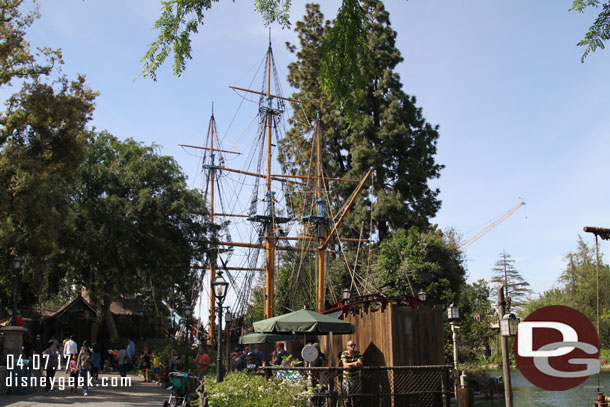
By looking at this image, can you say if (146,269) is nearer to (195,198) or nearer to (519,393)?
(195,198)

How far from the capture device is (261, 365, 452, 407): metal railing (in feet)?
34.3

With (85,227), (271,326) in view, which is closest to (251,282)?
(85,227)

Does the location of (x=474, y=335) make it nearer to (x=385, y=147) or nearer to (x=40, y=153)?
(x=385, y=147)

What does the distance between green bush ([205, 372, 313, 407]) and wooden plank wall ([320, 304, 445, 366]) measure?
14.2 feet

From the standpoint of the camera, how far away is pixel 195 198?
33.7 metres

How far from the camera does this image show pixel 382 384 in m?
12.1

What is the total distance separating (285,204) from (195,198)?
12666mm

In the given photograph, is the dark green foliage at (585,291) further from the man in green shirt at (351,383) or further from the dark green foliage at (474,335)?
the man in green shirt at (351,383)

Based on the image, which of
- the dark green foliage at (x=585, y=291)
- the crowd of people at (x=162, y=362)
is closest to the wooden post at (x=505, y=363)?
the crowd of people at (x=162, y=362)

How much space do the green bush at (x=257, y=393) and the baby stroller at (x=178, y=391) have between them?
2.93 m

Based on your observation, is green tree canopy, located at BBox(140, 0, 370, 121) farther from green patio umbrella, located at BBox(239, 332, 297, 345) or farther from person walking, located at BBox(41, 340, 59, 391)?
person walking, located at BBox(41, 340, 59, 391)

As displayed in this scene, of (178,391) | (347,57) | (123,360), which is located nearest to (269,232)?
(123,360)

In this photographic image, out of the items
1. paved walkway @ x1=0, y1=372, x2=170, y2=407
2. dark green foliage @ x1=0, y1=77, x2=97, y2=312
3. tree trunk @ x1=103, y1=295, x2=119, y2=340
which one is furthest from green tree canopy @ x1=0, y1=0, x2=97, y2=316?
tree trunk @ x1=103, y1=295, x2=119, y2=340

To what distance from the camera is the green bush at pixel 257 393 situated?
29.8ft
